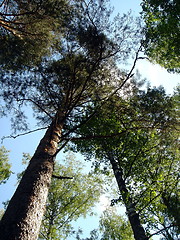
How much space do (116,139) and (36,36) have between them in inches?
217

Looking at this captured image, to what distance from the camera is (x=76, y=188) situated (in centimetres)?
1377

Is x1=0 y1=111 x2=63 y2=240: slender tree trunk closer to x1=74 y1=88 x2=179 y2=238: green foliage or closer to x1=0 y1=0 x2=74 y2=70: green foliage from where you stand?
x1=74 y1=88 x2=179 y2=238: green foliage

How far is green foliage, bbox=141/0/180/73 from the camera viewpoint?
26.3 feet

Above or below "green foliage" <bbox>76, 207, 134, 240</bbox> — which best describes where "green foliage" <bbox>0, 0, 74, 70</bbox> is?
above

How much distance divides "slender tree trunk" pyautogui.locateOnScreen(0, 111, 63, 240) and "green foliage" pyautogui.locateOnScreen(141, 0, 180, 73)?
16.6ft

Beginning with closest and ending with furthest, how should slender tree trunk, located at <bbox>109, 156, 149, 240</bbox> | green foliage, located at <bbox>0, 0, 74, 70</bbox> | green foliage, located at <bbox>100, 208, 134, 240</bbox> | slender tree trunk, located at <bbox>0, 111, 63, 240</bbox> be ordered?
1. slender tree trunk, located at <bbox>0, 111, 63, 240</bbox>
2. slender tree trunk, located at <bbox>109, 156, 149, 240</bbox>
3. green foliage, located at <bbox>0, 0, 74, 70</bbox>
4. green foliage, located at <bbox>100, 208, 134, 240</bbox>

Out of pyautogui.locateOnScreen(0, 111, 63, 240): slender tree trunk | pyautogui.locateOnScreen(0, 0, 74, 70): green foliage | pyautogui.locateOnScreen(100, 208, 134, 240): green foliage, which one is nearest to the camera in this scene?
pyautogui.locateOnScreen(0, 111, 63, 240): slender tree trunk

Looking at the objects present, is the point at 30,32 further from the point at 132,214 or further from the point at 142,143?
the point at 132,214

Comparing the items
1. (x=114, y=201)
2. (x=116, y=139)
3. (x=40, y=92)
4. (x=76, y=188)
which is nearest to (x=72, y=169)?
(x=76, y=188)

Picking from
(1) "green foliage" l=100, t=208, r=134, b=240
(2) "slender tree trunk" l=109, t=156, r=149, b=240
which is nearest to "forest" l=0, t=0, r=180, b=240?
(2) "slender tree trunk" l=109, t=156, r=149, b=240

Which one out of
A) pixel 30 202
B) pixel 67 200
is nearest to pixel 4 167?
pixel 67 200

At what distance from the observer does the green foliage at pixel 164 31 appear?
8.02 metres

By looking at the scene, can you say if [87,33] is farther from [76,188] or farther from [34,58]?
[76,188]

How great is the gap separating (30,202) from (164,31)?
888 cm
